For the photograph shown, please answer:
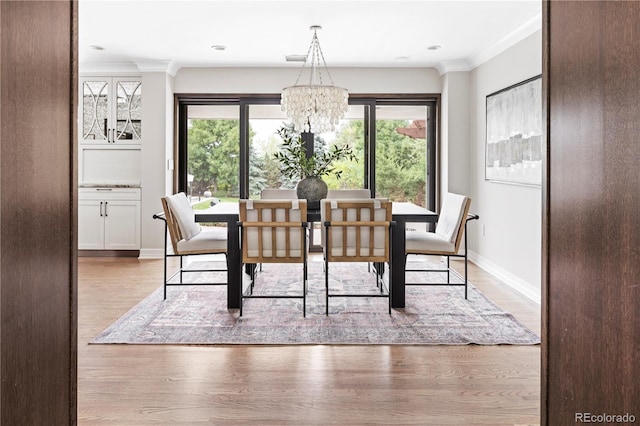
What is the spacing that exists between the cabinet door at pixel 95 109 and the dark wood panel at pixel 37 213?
18.0 feet

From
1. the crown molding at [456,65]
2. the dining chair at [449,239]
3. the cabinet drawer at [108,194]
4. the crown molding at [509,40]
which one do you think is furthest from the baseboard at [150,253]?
the crown molding at [509,40]

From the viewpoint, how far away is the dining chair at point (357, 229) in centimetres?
376

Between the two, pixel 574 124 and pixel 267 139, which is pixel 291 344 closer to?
pixel 574 124

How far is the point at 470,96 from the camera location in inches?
250

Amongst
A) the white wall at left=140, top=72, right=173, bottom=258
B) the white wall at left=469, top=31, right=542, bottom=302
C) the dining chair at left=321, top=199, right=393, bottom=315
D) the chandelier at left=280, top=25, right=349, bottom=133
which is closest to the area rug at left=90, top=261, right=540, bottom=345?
the dining chair at left=321, top=199, right=393, bottom=315

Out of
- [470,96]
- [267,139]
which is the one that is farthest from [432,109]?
[267,139]

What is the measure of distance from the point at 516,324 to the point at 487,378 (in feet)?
3.50

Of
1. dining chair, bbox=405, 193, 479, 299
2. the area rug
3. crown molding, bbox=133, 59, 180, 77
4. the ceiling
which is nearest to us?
the area rug

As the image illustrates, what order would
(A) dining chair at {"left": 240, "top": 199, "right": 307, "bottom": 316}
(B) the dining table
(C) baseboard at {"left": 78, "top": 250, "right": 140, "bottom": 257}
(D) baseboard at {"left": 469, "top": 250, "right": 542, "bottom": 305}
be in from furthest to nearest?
(C) baseboard at {"left": 78, "top": 250, "right": 140, "bottom": 257} → (D) baseboard at {"left": 469, "top": 250, "right": 542, "bottom": 305} → (B) the dining table → (A) dining chair at {"left": 240, "top": 199, "right": 307, "bottom": 316}

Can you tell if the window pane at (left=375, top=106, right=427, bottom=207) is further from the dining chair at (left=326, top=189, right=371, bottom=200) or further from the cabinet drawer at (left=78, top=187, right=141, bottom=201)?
the cabinet drawer at (left=78, top=187, right=141, bottom=201)

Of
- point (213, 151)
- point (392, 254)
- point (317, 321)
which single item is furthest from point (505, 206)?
point (213, 151)

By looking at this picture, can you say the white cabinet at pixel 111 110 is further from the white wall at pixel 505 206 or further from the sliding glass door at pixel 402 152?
the white wall at pixel 505 206

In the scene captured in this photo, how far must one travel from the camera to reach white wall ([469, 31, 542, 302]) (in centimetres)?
452

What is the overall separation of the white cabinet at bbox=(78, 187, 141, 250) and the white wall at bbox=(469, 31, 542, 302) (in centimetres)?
402
